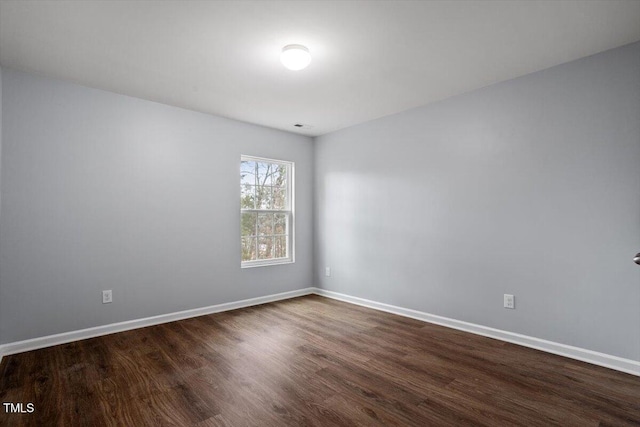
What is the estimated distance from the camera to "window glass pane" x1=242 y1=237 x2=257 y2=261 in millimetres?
4332

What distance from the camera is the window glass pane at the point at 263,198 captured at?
4.52 meters

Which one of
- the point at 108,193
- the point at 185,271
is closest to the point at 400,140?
the point at 185,271

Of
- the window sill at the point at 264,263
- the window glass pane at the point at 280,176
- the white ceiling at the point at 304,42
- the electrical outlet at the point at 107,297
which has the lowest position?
the electrical outlet at the point at 107,297

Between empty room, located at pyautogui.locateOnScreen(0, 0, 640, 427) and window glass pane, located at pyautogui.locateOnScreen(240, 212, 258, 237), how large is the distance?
0.04 m

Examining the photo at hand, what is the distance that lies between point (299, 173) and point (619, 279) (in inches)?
147

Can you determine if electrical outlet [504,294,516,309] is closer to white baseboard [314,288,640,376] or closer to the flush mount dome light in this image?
white baseboard [314,288,640,376]

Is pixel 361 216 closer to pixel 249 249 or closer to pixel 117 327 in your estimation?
pixel 249 249

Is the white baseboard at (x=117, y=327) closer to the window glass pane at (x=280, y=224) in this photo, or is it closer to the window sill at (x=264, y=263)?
the window sill at (x=264, y=263)

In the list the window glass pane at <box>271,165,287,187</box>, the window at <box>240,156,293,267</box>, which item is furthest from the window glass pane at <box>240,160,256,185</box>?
the window glass pane at <box>271,165,287,187</box>

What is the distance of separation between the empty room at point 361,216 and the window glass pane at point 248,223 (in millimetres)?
41

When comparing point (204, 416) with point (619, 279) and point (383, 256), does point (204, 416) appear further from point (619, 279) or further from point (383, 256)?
point (619, 279)

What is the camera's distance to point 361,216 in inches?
172

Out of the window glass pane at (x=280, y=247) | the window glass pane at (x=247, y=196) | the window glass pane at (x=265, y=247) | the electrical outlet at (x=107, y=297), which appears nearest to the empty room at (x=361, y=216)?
the electrical outlet at (x=107, y=297)

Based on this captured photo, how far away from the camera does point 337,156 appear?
4.73 m
